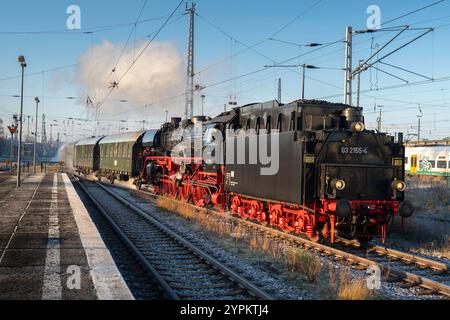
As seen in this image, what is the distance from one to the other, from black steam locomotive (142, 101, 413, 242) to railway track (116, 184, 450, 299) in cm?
30

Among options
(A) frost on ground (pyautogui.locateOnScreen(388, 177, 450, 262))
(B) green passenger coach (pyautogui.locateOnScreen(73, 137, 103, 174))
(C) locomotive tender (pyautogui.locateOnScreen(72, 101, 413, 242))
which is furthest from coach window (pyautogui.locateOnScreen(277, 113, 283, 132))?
(B) green passenger coach (pyautogui.locateOnScreen(73, 137, 103, 174))

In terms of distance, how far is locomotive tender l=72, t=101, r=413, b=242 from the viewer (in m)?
9.65

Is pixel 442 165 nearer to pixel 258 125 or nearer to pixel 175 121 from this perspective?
pixel 175 121

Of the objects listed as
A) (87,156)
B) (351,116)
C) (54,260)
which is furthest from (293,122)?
(87,156)

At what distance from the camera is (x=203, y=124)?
16328mm

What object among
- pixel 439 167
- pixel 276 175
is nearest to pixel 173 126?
pixel 276 175

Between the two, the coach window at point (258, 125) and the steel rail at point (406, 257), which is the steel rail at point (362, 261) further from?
the coach window at point (258, 125)

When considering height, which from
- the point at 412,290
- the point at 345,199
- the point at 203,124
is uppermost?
the point at 203,124

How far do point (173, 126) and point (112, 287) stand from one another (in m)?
16.0

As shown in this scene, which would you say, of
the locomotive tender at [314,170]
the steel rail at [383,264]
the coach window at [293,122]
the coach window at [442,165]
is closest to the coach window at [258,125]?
the locomotive tender at [314,170]

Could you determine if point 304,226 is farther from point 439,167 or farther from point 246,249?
point 439,167

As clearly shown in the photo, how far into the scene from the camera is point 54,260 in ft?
25.5
